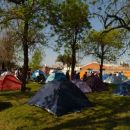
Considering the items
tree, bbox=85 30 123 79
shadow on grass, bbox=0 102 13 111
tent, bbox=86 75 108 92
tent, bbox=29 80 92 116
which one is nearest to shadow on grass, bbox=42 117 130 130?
tent, bbox=29 80 92 116

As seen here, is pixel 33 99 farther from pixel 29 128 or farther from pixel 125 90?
pixel 125 90

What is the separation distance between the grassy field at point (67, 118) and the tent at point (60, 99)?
1.17 ft

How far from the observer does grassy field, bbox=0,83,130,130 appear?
15945 mm

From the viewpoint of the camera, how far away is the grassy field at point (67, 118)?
628 inches

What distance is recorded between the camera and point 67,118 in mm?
17500

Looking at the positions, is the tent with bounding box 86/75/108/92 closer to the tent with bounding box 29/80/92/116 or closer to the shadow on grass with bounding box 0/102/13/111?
the tent with bounding box 29/80/92/116

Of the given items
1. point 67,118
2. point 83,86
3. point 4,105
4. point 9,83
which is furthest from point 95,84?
point 67,118

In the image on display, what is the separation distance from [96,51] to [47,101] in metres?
37.3

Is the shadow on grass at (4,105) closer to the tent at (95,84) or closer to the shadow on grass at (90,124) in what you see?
the shadow on grass at (90,124)

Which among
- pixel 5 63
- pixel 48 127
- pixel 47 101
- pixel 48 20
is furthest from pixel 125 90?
pixel 5 63

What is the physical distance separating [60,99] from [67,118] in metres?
1.71

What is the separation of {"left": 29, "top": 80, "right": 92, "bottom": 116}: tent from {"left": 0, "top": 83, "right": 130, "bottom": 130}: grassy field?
0.36 m

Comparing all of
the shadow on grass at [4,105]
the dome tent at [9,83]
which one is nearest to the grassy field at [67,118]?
the shadow on grass at [4,105]

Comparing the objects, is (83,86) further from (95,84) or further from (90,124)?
(90,124)
